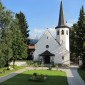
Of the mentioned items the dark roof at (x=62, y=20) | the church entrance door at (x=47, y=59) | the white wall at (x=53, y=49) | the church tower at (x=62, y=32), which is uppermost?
the dark roof at (x=62, y=20)

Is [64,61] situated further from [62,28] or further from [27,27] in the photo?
[27,27]

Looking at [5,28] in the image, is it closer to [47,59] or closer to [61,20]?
[47,59]

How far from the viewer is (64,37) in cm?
3831

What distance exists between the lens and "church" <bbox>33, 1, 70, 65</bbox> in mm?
36375

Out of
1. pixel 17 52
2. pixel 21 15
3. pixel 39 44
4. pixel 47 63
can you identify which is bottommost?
pixel 47 63

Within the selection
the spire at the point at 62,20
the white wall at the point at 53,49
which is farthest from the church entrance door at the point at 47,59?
the spire at the point at 62,20

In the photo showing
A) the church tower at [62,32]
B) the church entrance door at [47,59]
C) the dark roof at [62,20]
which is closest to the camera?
the church entrance door at [47,59]

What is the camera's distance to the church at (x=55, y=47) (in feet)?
119

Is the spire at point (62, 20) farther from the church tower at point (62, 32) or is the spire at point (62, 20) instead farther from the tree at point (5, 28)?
the tree at point (5, 28)

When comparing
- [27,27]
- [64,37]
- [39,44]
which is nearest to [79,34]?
[64,37]

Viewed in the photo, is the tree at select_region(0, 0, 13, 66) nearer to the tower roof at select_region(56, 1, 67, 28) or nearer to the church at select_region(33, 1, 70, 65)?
the church at select_region(33, 1, 70, 65)

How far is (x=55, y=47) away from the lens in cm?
3719

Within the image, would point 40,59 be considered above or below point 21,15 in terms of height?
below

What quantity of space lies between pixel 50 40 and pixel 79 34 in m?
10.7
